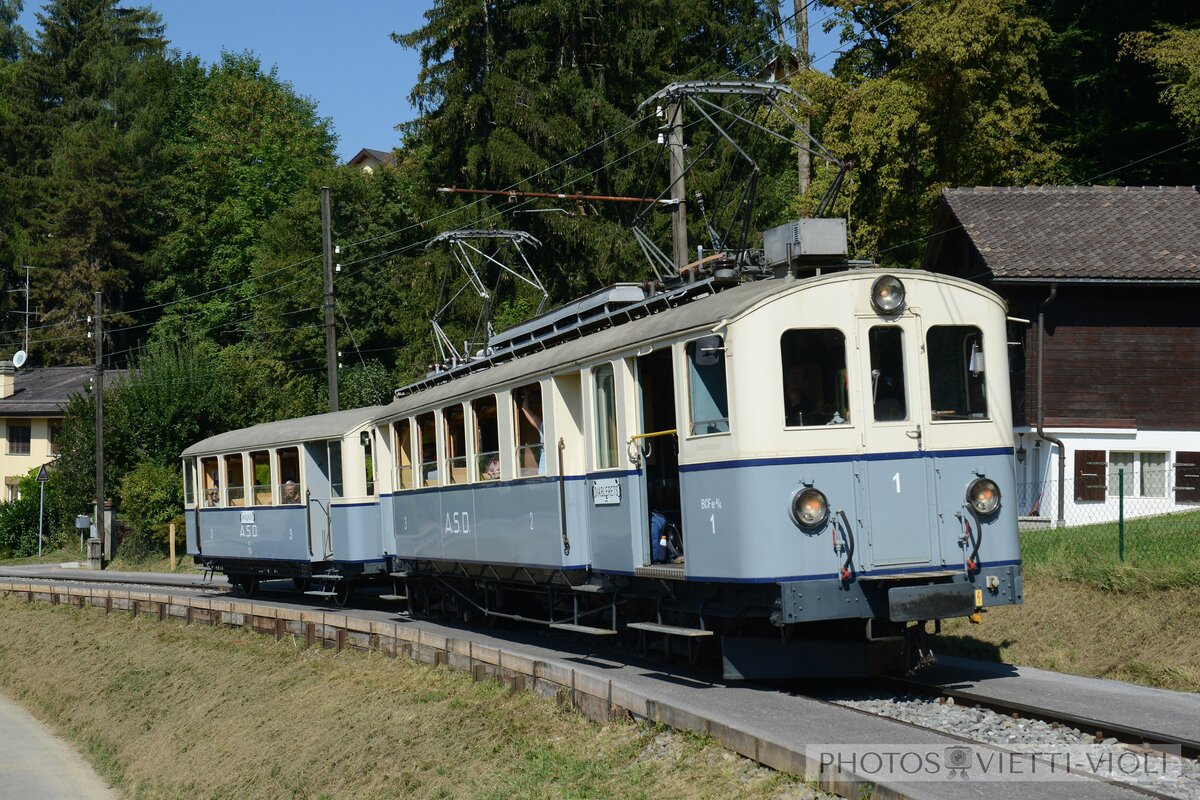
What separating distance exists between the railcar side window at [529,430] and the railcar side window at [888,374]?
3.84m

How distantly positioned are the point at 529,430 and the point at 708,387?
348 centimetres

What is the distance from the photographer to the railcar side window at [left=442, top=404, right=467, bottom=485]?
1566cm

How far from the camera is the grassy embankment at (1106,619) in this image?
1210 centimetres

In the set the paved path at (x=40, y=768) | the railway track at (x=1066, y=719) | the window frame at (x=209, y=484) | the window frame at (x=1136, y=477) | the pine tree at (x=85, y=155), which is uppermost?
the pine tree at (x=85, y=155)

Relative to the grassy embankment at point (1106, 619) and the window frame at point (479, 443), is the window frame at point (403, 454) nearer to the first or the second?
the window frame at point (479, 443)

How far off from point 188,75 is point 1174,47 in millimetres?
58594

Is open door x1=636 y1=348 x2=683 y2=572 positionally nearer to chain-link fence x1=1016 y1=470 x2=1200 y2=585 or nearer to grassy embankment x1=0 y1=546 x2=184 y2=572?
chain-link fence x1=1016 y1=470 x2=1200 y2=585

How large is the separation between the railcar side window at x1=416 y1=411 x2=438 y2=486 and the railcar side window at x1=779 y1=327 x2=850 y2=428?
697 cm

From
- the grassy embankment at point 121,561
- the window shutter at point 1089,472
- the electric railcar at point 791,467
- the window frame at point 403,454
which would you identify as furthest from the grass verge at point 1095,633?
the grassy embankment at point 121,561

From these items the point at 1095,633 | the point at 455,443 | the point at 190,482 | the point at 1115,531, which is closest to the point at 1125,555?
the point at 1095,633

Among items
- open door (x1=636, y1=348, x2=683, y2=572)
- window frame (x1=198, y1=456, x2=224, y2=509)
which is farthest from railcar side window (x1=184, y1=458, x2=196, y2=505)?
open door (x1=636, y1=348, x2=683, y2=572)

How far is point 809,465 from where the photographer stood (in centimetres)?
1032

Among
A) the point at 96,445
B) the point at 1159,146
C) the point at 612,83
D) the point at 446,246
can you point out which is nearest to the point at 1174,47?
the point at 1159,146

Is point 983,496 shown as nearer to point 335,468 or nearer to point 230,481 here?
point 335,468
